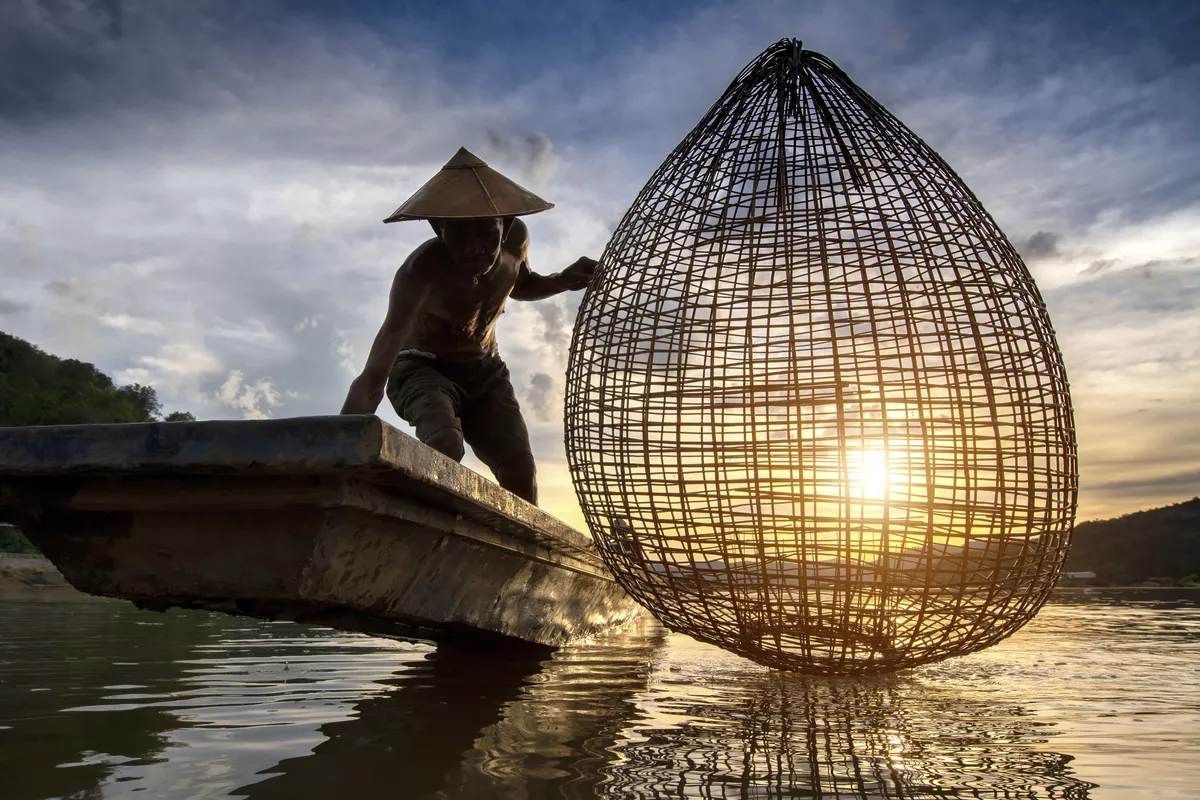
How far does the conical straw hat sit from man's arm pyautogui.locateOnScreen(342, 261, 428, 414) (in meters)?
0.38

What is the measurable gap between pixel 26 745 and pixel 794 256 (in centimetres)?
233

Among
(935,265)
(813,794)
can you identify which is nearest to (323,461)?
(813,794)

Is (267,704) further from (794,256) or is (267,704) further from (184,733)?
(794,256)

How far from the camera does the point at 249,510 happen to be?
226 centimetres

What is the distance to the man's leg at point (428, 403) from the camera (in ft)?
13.7

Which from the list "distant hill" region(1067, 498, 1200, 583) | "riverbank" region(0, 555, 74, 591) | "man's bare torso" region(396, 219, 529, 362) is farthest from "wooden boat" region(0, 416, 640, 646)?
"distant hill" region(1067, 498, 1200, 583)

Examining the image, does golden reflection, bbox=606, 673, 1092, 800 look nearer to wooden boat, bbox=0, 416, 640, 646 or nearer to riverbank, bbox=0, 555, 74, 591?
wooden boat, bbox=0, 416, 640, 646

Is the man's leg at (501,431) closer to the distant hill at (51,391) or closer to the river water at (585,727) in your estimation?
the river water at (585,727)

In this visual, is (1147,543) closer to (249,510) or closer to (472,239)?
(472,239)

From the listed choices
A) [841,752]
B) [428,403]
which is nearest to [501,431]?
[428,403]

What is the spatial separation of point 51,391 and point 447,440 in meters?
46.1

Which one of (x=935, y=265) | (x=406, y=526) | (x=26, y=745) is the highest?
(x=935, y=265)

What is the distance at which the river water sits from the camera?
1.79 m

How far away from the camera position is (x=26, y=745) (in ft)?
7.15
